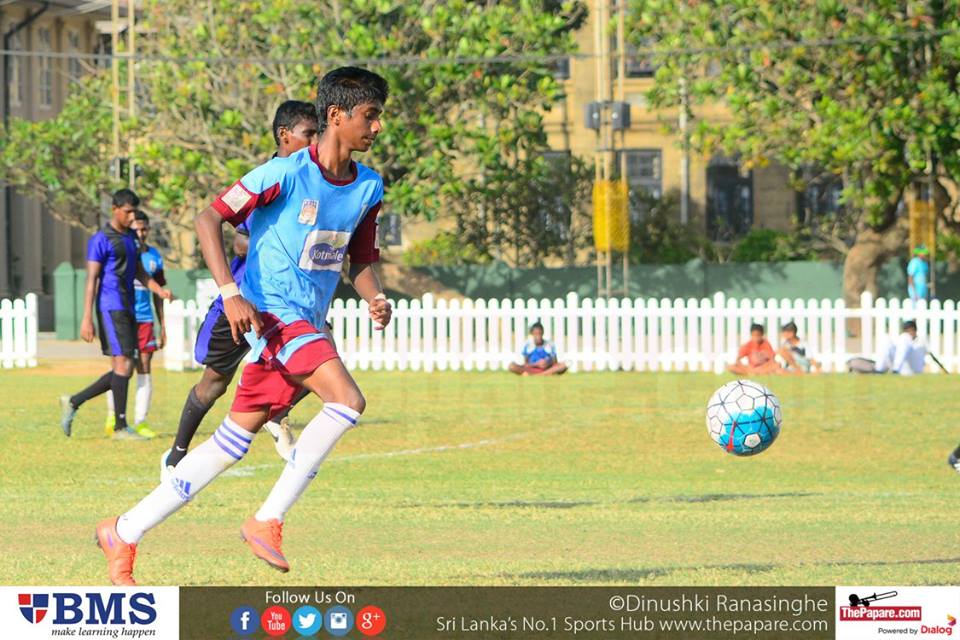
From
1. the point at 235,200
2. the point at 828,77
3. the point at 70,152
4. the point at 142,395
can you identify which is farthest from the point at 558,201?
the point at 235,200

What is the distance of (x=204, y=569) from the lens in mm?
7879

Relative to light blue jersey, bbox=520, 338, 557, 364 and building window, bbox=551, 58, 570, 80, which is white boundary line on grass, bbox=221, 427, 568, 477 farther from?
building window, bbox=551, 58, 570, 80

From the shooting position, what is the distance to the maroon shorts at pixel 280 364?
24.4ft

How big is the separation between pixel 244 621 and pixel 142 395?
984cm

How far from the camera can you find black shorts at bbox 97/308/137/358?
14641 millimetres

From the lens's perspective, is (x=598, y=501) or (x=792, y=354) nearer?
(x=598, y=501)

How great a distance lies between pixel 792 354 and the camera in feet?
81.9

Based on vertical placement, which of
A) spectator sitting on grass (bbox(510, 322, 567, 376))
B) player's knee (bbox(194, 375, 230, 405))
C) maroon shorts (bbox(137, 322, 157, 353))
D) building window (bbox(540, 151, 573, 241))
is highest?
building window (bbox(540, 151, 573, 241))

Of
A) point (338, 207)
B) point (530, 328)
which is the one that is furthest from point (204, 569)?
point (530, 328)

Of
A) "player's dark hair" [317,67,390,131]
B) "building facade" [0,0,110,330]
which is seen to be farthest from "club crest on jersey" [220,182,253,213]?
"building facade" [0,0,110,330]

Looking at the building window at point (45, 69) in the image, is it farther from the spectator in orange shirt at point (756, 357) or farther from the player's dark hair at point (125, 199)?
the player's dark hair at point (125, 199)

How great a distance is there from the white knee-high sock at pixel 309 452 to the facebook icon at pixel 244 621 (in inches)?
52.7

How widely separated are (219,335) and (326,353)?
11.0 feet

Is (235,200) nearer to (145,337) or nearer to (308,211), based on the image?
(308,211)
